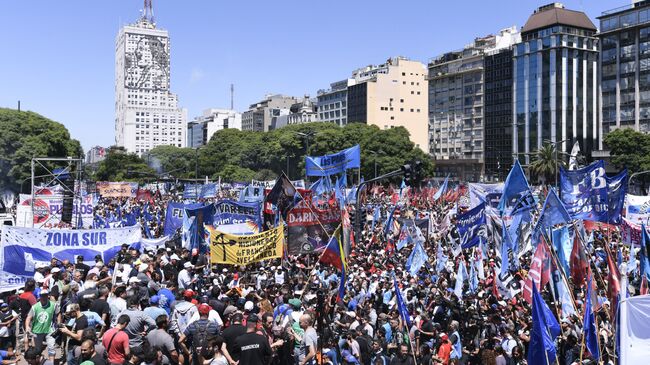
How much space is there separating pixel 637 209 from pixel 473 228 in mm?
9127

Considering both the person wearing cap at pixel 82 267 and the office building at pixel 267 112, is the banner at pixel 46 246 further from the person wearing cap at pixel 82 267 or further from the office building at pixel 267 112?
the office building at pixel 267 112

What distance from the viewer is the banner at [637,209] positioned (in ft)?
79.5

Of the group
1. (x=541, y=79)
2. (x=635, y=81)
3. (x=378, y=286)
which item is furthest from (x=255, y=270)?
(x=541, y=79)

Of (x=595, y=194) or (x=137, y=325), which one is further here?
(x=595, y=194)

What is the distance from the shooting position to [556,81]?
90062 millimetres

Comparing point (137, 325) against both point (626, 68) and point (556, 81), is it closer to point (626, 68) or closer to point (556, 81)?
point (626, 68)

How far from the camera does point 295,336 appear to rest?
10727 millimetres

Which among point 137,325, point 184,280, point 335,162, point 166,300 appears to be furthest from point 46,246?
point 335,162

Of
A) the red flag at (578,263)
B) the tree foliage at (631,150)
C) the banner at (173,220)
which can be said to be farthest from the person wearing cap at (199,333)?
the tree foliage at (631,150)

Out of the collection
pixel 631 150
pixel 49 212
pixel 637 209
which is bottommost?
pixel 49 212

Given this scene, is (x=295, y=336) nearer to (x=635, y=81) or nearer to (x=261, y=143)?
(x=635, y=81)

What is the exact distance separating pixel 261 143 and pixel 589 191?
300 ft

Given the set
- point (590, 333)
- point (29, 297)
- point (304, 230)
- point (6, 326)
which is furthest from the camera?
point (304, 230)

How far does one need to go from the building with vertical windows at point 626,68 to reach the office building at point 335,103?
57341 mm
